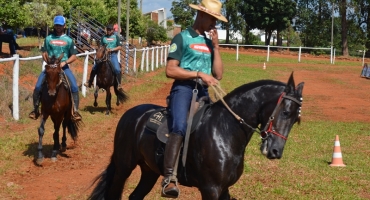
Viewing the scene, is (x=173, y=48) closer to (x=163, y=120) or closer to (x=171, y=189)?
(x=163, y=120)

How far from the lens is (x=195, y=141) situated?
589 centimetres

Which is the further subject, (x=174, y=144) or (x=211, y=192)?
(x=174, y=144)

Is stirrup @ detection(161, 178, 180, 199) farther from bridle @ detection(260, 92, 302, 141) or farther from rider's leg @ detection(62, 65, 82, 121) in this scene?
rider's leg @ detection(62, 65, 82, 121)

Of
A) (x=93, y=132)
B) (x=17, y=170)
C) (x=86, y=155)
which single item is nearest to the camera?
(x=17, y=170)

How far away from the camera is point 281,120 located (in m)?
5.44

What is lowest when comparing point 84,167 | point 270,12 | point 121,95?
point 84,167

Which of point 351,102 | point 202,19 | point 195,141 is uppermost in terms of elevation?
point 202,19

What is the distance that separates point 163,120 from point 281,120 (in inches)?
53.2

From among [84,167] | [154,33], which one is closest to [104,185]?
A: [84,167]

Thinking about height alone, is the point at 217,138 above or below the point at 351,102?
above

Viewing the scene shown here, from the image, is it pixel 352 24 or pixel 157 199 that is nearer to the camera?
pixel 157 199

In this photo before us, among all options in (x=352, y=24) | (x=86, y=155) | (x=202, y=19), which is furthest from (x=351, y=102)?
(x=352, y=24)

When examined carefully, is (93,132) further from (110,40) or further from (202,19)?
(202,19)

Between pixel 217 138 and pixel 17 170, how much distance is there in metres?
5.33
